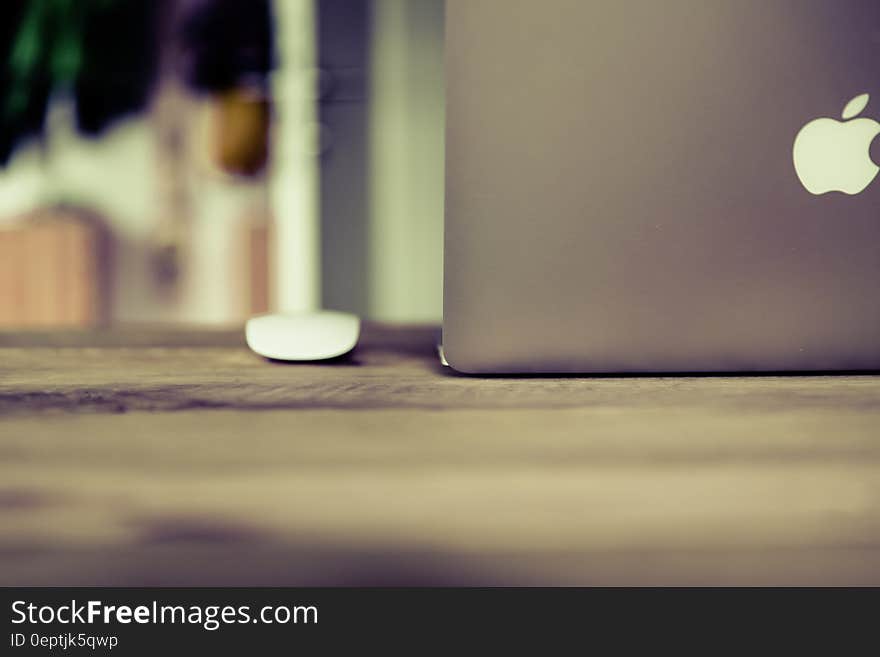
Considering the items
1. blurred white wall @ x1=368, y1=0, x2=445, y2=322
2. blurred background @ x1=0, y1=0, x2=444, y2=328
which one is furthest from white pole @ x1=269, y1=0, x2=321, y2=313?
blurred white wall @ x1=368, y1=0, x2=445, y2=322

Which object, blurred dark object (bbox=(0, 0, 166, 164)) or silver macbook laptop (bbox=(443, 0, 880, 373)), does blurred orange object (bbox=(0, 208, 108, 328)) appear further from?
silver macbook laptop (bbox=(443, 0, 880, 373))

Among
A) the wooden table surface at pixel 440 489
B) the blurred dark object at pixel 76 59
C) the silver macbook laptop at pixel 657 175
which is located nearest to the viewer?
the wooden table surface at pixel 440 489

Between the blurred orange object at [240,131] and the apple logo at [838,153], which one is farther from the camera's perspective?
the blurred orange object at [240,131]

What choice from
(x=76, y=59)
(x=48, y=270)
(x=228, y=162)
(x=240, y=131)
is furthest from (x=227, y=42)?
(x=48, y=270)

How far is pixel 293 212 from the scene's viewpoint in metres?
2.91

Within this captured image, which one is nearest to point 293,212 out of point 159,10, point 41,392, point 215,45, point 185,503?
point 215,45

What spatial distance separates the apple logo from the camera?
0.54m

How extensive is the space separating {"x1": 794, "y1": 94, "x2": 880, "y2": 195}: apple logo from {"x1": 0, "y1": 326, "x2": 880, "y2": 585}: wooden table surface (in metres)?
0.17

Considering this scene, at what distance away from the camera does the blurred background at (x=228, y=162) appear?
8.89ft

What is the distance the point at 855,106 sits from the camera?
0.54 m

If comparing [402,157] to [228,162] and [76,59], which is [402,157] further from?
[76,59]
